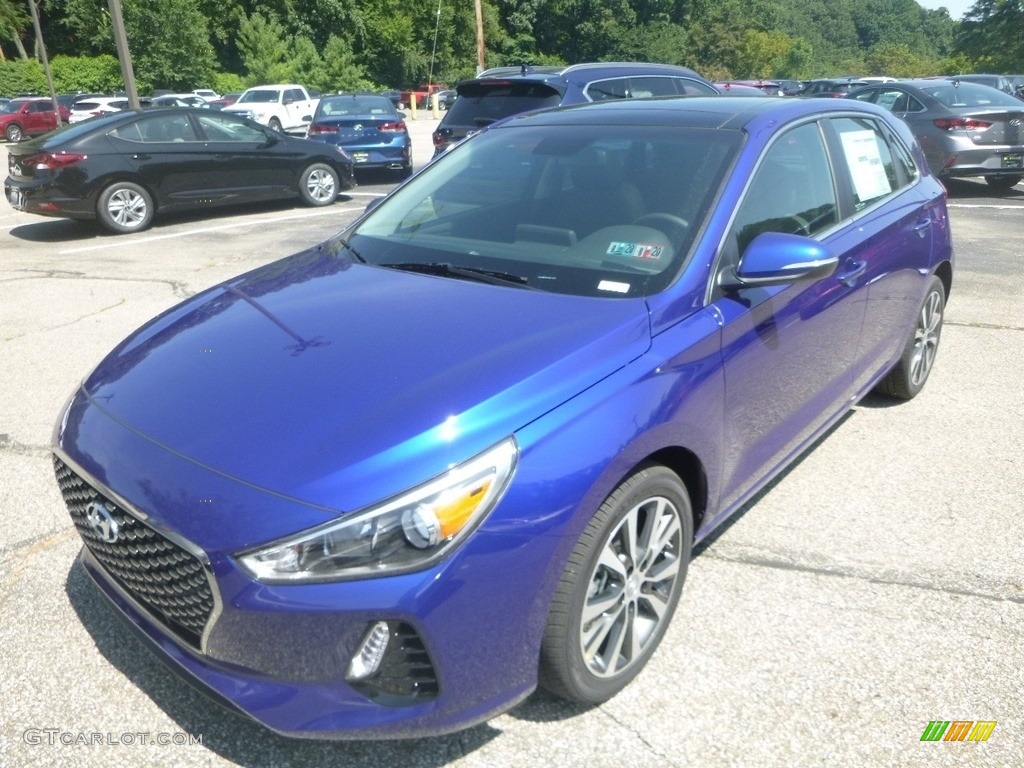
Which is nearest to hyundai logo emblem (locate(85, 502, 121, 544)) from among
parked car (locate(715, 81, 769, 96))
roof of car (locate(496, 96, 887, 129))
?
roof of car (locate(496, 96, 887, 129))

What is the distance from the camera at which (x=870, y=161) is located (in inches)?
169

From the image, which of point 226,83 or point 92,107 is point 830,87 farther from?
point 226,83

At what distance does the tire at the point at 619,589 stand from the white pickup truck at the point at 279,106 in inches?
1102

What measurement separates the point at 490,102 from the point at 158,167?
13.6 ft

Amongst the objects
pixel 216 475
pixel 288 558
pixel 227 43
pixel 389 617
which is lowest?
pixel 389 617

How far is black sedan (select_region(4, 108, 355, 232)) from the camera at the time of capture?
10.3 m

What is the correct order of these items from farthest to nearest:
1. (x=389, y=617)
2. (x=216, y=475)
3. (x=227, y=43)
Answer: (x=227, y=43) < (x=216, y=475) < (x=389, y=617)

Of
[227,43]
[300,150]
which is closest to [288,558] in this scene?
[300,150]

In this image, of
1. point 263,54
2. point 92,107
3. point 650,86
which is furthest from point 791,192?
point 263,54

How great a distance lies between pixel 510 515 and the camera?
2162 mm

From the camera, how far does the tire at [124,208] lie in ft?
34.7

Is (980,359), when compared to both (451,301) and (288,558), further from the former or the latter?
(288,558)

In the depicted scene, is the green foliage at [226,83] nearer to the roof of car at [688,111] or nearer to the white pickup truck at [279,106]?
the white pickup truck at [279,106]

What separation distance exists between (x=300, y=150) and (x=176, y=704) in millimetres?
10690
